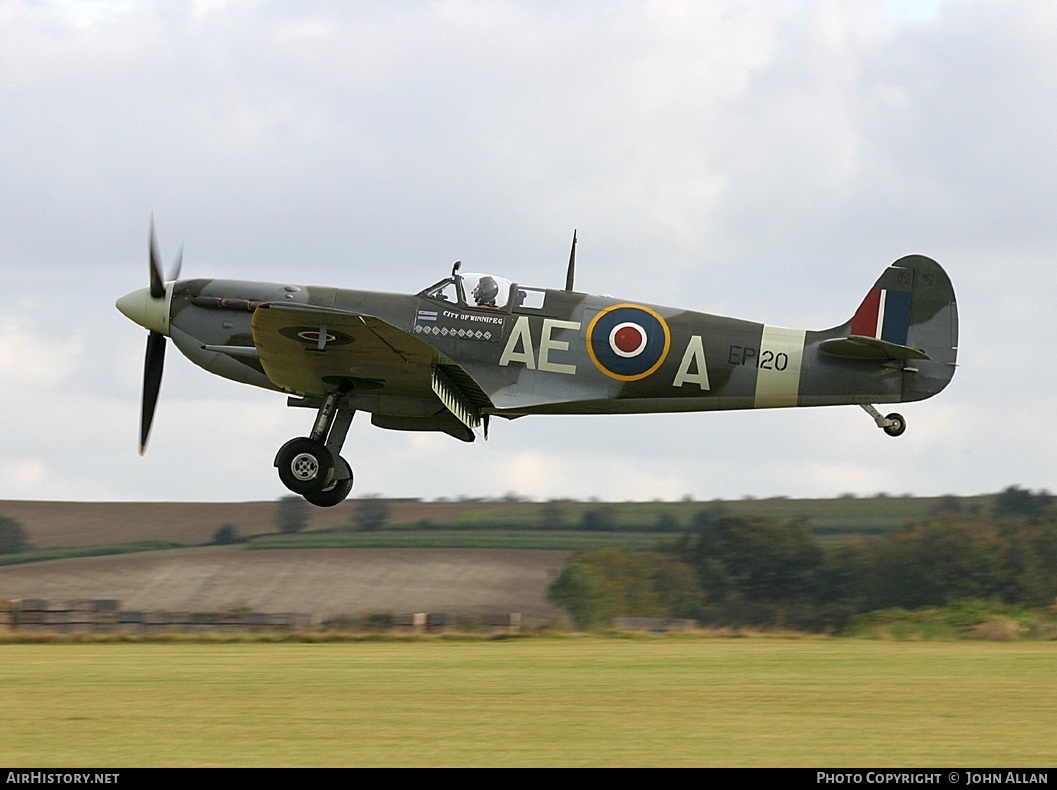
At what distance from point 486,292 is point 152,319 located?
3817 millimetres

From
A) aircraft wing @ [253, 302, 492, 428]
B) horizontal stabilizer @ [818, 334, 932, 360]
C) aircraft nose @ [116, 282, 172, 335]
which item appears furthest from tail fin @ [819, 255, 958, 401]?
aircraft nose @ [116, 282, 172, 335]

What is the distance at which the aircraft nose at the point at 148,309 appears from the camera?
54.2ft

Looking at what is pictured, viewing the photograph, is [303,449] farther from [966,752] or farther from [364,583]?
[364,583]

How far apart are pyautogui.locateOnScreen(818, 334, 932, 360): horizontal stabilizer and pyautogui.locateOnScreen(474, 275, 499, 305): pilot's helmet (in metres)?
3.70

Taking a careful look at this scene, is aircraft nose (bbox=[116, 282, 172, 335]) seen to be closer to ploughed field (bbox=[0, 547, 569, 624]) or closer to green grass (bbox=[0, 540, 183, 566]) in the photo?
ploughed field (bbox=[0, 547, 569, 624])

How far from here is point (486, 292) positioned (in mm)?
16062

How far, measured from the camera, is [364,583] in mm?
28172

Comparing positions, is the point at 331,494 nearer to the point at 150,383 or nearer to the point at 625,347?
the point at 150,383

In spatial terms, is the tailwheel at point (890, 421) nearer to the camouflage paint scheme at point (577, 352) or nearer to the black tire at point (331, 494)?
the camouflage paint scheme at point (577, 352)

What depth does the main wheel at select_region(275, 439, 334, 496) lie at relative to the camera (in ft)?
52.2

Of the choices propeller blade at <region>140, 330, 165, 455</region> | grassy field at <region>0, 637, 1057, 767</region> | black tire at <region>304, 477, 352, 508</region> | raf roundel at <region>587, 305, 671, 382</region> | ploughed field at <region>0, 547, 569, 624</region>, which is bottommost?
grassy field at <region>0, 637, 1057, 767</region>

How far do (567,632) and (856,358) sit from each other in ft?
26.9

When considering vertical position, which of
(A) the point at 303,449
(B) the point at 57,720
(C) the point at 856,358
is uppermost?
(C) the point at 856,358
